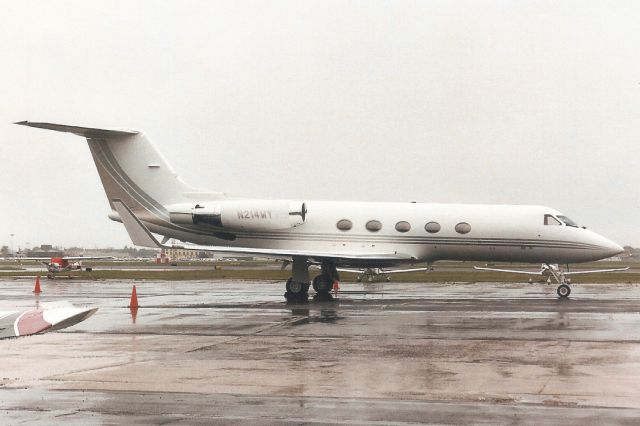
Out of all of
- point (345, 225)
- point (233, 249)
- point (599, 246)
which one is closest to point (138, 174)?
point (233, 249)

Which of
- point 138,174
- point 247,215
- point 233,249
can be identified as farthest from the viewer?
point 138,174

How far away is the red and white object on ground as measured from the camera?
764 centimetres

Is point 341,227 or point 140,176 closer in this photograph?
point 341,227

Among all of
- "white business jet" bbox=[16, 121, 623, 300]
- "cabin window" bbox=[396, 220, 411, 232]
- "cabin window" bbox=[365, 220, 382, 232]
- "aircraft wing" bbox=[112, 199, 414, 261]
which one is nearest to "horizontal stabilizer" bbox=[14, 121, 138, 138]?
"white business jet" bbox=[16, 121, 623, 300]

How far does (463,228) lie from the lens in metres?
26.0

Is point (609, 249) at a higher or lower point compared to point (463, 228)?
lower

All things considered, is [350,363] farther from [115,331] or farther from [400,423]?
[115,331]

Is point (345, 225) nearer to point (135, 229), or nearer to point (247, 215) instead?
point (247, 215)

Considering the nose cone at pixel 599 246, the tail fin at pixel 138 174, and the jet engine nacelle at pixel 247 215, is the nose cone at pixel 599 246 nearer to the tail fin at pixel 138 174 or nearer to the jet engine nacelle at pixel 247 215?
the jet engine nacelle at pixel 247 215

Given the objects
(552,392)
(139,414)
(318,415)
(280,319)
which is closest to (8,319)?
(139,414)

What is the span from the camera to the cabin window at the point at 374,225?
26.4 metres

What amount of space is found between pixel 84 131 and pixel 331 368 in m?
18.3

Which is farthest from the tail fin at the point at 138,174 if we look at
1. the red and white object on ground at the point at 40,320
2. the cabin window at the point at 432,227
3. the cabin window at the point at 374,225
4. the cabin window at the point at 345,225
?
the red and white object on ground at the point at 40,320

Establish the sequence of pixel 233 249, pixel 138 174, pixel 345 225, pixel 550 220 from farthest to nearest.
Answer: pixel 138 174 < pixel 345 225 < pixel 550 220 < pixel 233 249
